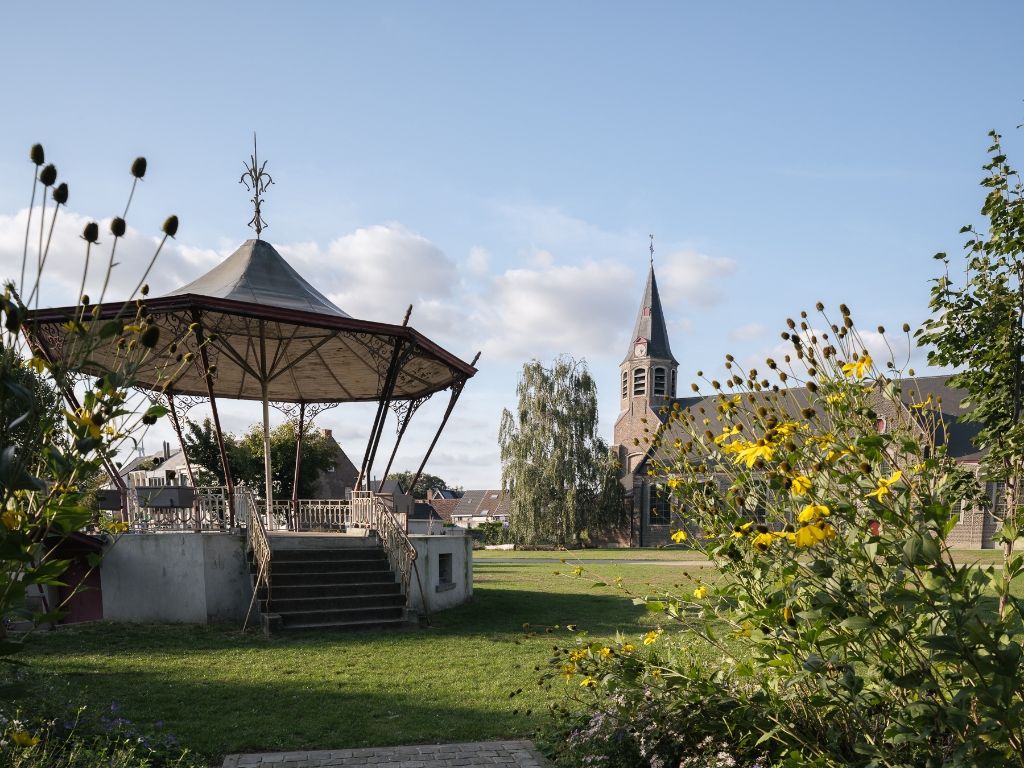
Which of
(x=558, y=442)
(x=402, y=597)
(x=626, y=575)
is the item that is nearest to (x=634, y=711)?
(x=402, y=597)

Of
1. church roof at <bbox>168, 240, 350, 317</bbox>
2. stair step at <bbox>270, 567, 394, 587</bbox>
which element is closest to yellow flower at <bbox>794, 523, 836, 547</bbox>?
stair step at <bbox>270, 567, 394, 587</bbox>

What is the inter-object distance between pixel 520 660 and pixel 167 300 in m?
7.75

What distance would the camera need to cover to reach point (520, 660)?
8.76 meters

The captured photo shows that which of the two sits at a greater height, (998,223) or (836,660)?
(998,223)

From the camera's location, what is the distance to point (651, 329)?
192ft

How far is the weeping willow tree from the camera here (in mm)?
41188

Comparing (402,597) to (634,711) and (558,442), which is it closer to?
(634,711)

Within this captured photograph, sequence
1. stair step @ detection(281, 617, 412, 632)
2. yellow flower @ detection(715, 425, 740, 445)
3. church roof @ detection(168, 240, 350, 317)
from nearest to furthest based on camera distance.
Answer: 1. yellow flower @ detection(715, 425, 740, 445)
2. stair step @ detection(281, 617, 412, 632)
3. church roof @ detection(168, 240, 350, 317)

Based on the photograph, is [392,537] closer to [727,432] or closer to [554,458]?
[727,432]

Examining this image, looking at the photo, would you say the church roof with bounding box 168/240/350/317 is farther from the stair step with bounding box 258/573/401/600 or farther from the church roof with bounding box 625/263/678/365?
the church roof with bounding box 625/263/678/365

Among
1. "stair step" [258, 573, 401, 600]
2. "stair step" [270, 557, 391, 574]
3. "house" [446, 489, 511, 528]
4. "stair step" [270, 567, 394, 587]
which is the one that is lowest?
"house" [446, 489, 511, 528]

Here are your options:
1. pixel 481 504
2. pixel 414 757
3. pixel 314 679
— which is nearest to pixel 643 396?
pixel 481 504

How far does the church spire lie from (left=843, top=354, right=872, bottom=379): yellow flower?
5539 centimetres

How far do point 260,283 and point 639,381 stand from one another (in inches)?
1814
